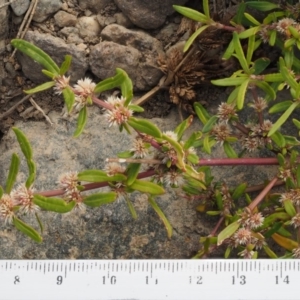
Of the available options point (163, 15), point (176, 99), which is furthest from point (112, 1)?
point (176, 99)

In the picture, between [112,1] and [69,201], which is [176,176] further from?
[112,1]

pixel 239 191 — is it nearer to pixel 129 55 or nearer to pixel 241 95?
pixel 241 95

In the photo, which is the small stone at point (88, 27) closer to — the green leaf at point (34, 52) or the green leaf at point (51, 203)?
the green leaf at point (34, 52)

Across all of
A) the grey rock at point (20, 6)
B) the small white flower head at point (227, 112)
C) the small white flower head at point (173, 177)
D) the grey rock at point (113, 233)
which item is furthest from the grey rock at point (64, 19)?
the small white flower head at point (173, 177)

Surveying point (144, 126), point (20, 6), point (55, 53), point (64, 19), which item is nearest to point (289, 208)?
point (144, 126)

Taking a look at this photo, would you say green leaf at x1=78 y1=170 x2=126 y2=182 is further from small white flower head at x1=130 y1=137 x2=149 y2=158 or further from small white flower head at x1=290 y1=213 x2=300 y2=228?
small white flower head at x1=290 y1=213 x2=300 y2=228

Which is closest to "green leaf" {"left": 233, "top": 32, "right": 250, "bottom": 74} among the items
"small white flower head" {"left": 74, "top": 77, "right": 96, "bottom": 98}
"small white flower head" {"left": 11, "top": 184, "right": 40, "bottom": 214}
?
"small white flower head" {"left": 74, "top": 77, "right": 96, "bottom": 98}
